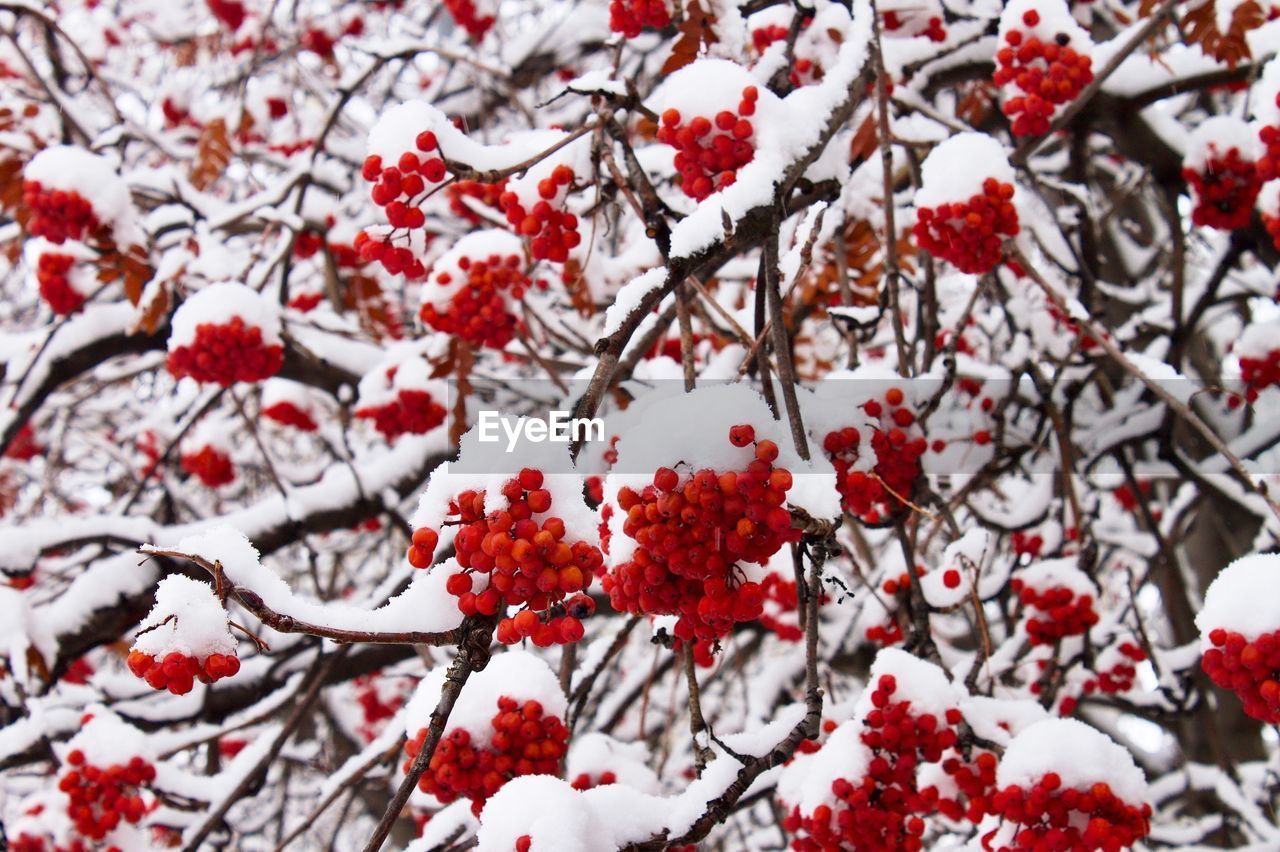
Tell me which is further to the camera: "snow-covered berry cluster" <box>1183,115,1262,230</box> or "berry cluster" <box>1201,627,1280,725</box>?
"snow-covered berry cluster" <box>1183,115,1262,230</box>

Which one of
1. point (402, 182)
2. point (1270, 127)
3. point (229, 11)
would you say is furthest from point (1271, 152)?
point (229, 11)

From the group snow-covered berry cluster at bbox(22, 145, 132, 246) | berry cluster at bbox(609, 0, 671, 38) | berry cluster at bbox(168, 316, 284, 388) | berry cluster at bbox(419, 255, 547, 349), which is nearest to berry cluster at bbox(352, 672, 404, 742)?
berry cluster at bbox(168, 316, 284, 388)

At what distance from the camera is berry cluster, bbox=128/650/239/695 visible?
41.8 inches

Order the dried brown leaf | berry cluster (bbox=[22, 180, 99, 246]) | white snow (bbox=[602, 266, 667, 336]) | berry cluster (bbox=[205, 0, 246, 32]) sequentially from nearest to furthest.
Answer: white snow (bbox=[602, 266, 667, 336]), berry cluster (bbox=[22, 180, 99, 246]), the dried brown leaf, berry cluster (bbox=[205, 0, 246, 32])

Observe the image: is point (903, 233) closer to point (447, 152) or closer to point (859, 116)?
point (859, 116)

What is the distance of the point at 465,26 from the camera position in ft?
15.0

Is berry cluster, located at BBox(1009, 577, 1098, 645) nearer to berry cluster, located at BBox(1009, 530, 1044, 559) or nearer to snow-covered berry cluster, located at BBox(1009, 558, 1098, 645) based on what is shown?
snow-covered berry cluster, located at BBox(1009, 558, 1098, 645)

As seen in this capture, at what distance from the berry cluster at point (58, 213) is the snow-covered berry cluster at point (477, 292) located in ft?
3.60

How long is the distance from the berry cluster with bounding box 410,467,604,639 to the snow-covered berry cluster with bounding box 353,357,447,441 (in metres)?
2.02

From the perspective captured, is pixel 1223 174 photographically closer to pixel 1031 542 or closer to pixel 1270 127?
pixel 1270 127

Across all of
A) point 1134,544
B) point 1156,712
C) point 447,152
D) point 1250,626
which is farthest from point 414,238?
point 1134,544

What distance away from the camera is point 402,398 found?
314 centimetres

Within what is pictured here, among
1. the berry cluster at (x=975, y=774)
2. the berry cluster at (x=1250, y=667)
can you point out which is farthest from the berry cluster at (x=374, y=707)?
the berry cluster at (x=1250, y=667)

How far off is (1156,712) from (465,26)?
4.18m
